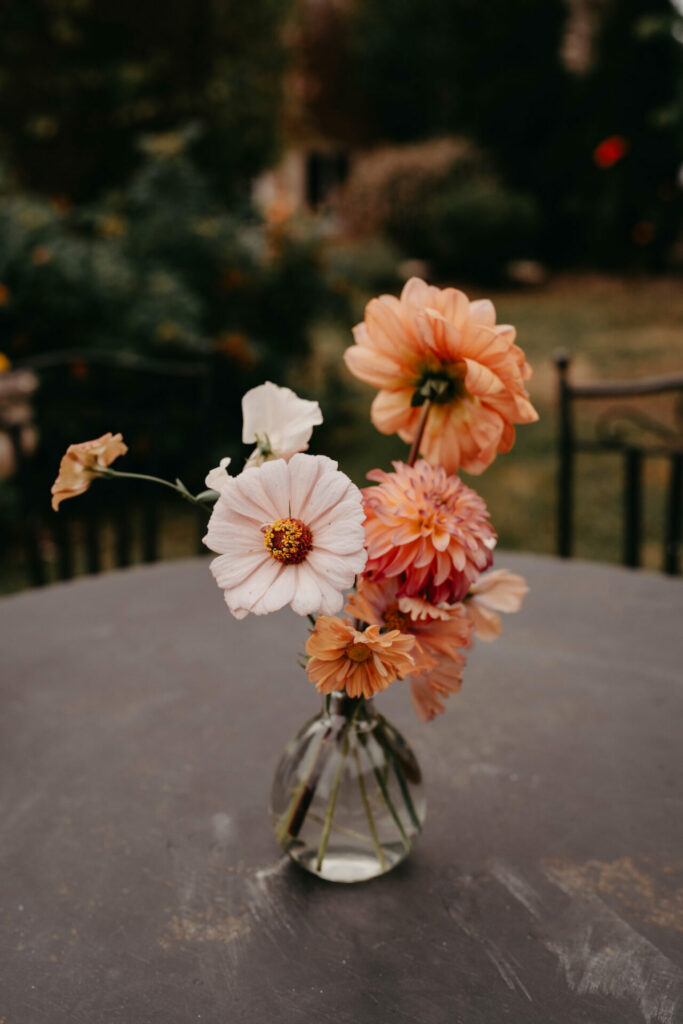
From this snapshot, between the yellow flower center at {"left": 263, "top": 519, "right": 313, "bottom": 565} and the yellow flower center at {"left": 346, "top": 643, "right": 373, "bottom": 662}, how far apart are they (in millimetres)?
85

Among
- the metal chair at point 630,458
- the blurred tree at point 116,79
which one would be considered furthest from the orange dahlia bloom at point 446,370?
the blurred tree at point 116,79

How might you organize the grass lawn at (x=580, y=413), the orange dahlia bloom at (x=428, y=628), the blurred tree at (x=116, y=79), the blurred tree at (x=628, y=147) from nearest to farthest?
the orange dahlia bloom at (x=428, y=628), the grass lawn at (x=580, y=413), the blurred tree at (x=116, y=79), the blurred tree at (x=628, y=147)

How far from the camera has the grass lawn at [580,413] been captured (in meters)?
4.09

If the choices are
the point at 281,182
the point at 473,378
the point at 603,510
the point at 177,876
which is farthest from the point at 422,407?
the point at 281,182

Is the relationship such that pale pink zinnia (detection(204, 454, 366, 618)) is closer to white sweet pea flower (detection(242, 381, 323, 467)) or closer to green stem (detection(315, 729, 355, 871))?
white sweet pea flower (detection(242, 381, 323, 467))

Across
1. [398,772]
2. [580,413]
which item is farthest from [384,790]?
[580,413]

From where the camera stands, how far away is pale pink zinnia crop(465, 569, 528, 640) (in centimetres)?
85

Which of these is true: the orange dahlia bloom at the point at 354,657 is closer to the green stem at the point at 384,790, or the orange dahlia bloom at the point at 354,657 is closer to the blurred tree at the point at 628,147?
the green stem at the point at 384,790

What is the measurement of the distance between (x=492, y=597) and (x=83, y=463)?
380 mm

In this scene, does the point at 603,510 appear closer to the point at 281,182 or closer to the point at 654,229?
the point at 654,229

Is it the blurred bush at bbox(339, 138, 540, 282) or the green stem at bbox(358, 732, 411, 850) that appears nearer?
the green stem at bbox(358, 732, 411, 850)

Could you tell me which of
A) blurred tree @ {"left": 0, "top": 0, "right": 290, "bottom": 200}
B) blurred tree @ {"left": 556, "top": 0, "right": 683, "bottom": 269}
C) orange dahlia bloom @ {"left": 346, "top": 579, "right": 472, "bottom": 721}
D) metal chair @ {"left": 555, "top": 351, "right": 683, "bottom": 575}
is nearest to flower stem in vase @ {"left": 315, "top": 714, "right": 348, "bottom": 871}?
orange dahlia bloom @ {"left": 346, "top": 579, "right": 472, "bottom": 721}

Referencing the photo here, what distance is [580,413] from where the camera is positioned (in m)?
5.88

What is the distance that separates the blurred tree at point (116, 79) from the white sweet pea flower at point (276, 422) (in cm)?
549
